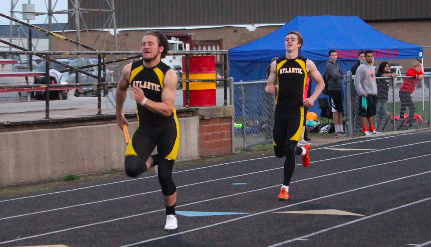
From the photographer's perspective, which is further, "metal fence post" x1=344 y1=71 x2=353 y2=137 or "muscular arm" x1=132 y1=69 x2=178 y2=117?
"metal fence post" x1=344 y1=71 x2=353 y2=137

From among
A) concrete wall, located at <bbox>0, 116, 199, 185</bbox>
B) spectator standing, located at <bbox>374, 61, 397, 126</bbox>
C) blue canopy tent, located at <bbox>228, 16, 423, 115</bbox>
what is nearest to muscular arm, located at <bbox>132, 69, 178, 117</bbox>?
concrete wall, located at <bbox>0, 116, 199, 185</bbox>

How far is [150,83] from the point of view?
254 inches

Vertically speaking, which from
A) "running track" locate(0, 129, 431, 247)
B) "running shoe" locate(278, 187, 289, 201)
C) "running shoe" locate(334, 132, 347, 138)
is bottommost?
"running track" locate(0, 129, 431, 247)

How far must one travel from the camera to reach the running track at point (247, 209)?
6.43 meters

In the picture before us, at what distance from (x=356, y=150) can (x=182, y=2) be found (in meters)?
34.7

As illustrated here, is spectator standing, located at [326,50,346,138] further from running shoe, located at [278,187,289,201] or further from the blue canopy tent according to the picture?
running shoe, located at [278,187,289,201]

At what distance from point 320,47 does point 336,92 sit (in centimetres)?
398

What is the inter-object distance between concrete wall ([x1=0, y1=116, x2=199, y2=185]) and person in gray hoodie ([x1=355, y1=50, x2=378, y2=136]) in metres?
6.10

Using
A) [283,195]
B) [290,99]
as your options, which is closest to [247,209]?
[283,195]

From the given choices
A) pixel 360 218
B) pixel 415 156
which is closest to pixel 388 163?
pixel 415 156

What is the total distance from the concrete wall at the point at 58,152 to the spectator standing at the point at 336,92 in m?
5.76

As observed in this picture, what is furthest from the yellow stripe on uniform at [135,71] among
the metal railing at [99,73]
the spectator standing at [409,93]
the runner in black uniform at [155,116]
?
the spectator standing at [409,93]

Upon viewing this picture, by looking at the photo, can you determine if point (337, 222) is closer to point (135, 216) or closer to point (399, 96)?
point (135, 216)

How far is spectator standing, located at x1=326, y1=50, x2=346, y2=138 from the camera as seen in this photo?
633 inches
